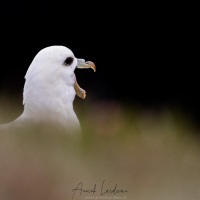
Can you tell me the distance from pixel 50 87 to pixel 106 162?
995 mm

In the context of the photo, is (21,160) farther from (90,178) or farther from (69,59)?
(69,59)

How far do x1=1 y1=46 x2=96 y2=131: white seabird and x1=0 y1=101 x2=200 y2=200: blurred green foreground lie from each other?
78 cm

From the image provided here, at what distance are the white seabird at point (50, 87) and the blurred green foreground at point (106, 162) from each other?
2.55 ft

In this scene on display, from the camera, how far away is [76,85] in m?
2.21

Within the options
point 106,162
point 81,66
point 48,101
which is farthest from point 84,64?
point 106,162

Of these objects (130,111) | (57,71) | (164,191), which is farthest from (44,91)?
(164,191)

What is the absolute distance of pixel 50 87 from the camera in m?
2.02

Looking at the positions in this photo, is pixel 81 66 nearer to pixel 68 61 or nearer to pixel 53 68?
pixel 68 61

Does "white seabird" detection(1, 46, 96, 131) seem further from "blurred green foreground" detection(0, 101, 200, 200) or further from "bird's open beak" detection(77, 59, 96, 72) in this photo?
"blurred green foreground" detection(0, 101, 200, 200)

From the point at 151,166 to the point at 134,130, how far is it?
0.11 m

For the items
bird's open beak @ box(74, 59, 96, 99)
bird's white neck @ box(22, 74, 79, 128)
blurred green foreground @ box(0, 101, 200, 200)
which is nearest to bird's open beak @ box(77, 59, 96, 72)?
bird's open beak @ box(74, 59, 96, 99)

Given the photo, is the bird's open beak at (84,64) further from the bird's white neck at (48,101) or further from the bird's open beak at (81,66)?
the bird's white neck at (48,101)

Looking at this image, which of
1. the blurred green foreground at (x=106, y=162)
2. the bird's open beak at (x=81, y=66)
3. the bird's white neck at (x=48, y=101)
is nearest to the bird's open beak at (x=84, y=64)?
the bird's open beak at (x=81, y=66)

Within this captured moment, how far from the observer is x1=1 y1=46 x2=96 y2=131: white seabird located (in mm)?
1948
